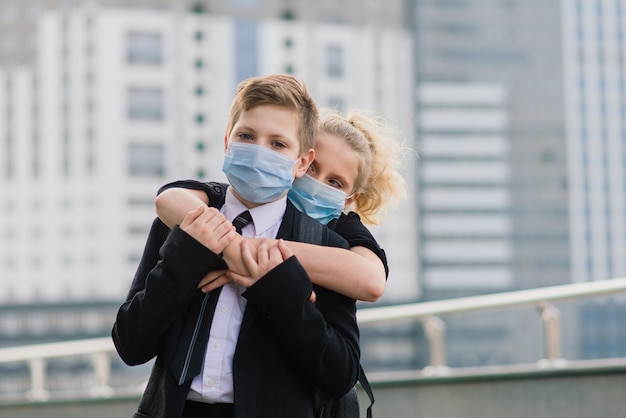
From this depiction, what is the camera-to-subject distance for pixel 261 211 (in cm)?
193

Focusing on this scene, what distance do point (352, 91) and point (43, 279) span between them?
28675 millimetres

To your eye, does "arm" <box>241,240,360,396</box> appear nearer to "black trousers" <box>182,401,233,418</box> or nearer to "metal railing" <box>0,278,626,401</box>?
"black trousers" <box>182,401,233,418</box>

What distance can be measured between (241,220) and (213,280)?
14 centimetres

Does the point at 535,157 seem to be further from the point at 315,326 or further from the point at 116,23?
the point at 315,326

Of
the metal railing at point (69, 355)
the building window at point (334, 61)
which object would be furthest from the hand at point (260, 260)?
the building window at point (334, 61)

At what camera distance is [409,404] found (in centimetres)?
529

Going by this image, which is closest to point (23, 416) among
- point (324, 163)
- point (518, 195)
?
point (324, 163)

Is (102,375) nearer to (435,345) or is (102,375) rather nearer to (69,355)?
(69,355)

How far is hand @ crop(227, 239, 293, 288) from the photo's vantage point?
1.80 m

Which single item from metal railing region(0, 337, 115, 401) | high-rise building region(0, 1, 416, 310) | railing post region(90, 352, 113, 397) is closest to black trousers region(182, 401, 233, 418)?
metal railing region(0, 337, 115, 401)

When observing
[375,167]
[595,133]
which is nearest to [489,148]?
[595,133]

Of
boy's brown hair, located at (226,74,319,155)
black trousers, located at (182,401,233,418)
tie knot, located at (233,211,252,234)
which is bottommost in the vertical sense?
black trousers, located at (182,401,233,418)

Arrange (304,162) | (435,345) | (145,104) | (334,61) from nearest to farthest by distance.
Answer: (304,162) < (435,345) < (145,104) < (334,61)

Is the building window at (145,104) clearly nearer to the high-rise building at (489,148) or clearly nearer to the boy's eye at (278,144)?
the high-rise building at (489,148)
